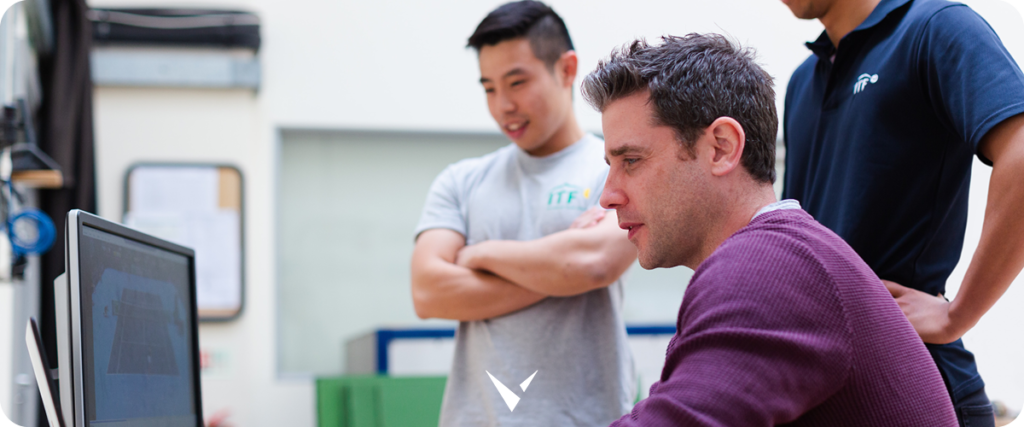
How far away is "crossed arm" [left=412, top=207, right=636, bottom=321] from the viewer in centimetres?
141

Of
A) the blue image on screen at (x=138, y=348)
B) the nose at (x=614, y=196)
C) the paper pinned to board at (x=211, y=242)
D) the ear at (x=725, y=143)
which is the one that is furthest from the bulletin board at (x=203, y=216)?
the ear at (x=725, y=143)

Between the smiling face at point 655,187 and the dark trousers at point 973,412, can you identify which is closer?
the smiling face at point 655,187

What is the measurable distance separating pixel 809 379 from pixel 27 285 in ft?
9.67

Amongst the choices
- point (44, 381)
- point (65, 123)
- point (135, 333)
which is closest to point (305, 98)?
point (65, 123)

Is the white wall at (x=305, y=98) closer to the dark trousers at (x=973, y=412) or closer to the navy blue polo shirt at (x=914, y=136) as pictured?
the navy blue polo shirt at (x=914, y=136)

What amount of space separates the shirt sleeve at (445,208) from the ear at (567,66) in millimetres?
303

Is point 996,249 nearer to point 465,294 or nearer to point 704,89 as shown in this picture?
point 704,89

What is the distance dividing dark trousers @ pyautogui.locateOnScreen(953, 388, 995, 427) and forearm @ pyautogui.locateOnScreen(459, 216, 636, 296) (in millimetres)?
579

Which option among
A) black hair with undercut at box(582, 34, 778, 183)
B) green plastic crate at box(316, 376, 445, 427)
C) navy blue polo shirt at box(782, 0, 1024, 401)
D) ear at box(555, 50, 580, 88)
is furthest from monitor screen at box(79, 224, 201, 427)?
green plastic crate at box(316, 376, 445, 427)

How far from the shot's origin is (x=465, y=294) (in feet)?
4.90

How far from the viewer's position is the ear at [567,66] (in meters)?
1.63

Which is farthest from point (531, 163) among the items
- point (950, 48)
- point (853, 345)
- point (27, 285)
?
point (27, 285)

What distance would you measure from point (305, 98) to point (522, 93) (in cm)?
225

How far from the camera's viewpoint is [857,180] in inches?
43.5
